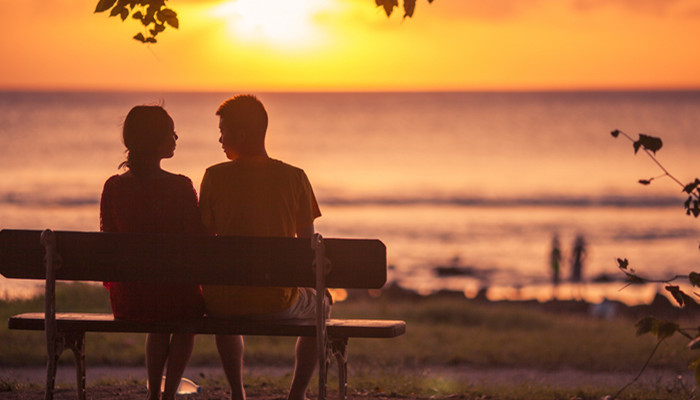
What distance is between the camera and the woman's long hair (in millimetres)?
5137

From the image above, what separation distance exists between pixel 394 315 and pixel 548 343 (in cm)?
259

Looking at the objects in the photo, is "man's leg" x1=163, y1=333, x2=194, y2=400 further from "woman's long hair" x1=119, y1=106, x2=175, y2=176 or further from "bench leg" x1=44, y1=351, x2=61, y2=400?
"woman's long hair" x1=119, y1=106, x2=175, y2=176

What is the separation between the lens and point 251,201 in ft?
16.7

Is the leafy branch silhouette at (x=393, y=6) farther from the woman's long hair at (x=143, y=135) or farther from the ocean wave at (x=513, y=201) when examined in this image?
the ocean wave at (x=513, y=201)

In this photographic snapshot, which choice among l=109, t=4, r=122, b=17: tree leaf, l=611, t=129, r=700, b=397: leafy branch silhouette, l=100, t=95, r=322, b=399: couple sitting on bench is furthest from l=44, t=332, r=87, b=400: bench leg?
l=611, t=129, r=700, b=397: leafy branch silhouette

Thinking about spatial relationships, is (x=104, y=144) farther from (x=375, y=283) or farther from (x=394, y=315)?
(x=375, y=283)

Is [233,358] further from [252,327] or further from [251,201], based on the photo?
[251,201]

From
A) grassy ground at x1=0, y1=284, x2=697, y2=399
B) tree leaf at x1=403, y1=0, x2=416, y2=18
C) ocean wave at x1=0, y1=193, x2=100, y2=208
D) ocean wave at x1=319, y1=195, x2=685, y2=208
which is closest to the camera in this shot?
tree leaf at x1=403, y1=0, x2=416, y2=18

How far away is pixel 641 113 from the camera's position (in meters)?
124

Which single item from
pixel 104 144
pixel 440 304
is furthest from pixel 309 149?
pixel 440 304

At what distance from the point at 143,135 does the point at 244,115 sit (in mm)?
519

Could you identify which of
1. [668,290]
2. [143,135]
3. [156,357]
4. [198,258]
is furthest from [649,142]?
[156,357]

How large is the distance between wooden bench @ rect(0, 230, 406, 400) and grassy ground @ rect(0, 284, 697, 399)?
6.48ft

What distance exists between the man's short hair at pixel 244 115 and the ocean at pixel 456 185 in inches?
18.9
